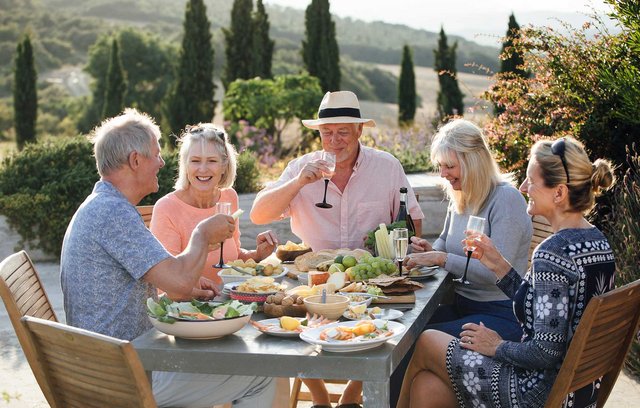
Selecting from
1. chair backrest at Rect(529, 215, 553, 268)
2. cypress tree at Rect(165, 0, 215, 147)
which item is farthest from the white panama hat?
cypress tree at Rect(165, 0, 215, 147)

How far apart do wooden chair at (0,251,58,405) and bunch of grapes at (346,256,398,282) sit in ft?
4.04

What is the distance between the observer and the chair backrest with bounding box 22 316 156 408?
2.22 metres

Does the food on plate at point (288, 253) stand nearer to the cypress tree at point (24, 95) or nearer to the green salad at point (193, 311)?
the green salad at point (193, 311)

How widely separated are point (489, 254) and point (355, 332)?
39.4 inches

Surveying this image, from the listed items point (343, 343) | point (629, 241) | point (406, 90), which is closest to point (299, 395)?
point (343, 343)

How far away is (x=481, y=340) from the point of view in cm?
311

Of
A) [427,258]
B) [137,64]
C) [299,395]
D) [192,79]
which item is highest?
[427,258]

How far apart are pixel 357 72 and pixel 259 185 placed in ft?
122

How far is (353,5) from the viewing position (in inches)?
2387

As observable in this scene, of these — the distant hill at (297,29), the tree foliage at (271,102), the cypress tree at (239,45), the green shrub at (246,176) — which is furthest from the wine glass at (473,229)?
the distant hill at (297,29)

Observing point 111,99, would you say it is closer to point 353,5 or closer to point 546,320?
point 546,320

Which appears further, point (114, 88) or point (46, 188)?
point (114, 88)

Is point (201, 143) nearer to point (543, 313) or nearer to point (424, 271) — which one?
point (424, 271)

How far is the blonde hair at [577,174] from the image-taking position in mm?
3006
